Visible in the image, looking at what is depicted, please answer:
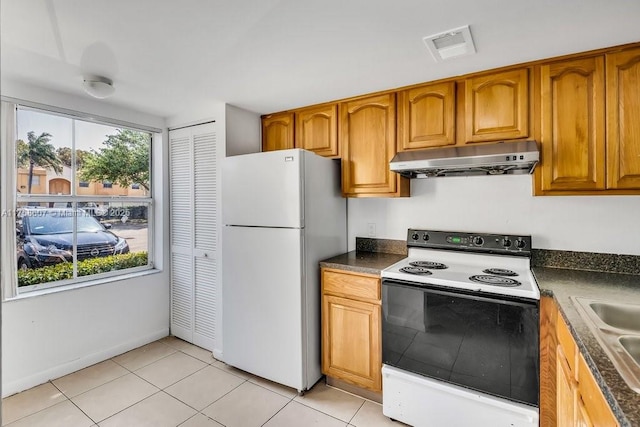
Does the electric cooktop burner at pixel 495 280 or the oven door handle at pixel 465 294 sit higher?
the electric cooktop burner at pixel 495 280

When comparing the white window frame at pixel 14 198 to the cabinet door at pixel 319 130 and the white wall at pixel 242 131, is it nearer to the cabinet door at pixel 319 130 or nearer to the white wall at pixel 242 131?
the white wall at pixel 242 131

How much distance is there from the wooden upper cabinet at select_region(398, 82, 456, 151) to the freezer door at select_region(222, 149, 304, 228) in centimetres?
79

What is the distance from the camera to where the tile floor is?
2.19 meters

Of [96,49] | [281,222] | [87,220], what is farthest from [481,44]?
[87,220]

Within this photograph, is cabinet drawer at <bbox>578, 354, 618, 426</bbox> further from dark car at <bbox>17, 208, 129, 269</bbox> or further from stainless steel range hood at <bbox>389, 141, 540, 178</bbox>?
dark car at <bbox>17, 208, 129, 269</bbox>

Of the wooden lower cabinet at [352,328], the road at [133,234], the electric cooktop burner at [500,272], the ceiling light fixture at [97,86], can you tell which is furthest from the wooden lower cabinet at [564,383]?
the road at [133,234]

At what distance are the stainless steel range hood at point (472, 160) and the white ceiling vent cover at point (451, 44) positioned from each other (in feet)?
1.90

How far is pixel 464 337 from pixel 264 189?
5.28 ft

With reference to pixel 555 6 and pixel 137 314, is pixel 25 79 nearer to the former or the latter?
pixel 137 314

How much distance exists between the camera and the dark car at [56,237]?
2553mm

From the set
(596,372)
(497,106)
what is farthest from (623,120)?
(596,372)

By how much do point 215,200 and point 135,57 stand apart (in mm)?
1285

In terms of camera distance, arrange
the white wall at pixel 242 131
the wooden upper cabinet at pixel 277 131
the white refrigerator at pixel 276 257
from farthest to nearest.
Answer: the wooden upper cabinet at pixel 277 131 → the white wall at pixel 242 131 → the white refrigerator at pixel 276 257

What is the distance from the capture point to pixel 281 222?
2459mm
